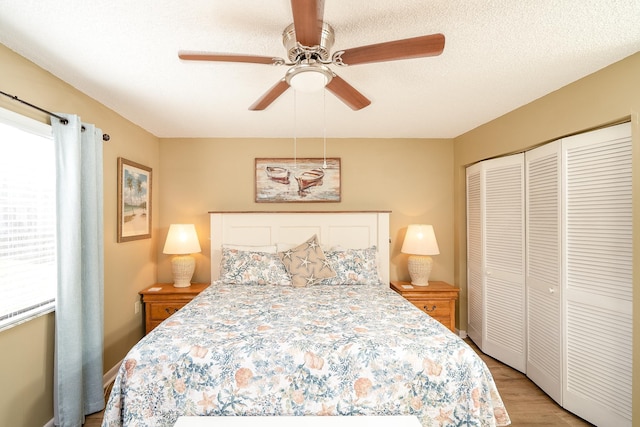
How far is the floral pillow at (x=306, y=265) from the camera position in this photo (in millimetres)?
3127

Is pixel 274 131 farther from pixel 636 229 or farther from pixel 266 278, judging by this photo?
pixel 636 229

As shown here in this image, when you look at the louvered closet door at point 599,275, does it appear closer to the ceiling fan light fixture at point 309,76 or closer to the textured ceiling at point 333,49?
the textured ceiling at point 333,49

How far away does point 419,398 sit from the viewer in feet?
5.36

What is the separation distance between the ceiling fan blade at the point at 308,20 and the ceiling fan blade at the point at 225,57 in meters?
0.17

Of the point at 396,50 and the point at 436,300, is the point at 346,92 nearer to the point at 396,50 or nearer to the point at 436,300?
the point at 396,50

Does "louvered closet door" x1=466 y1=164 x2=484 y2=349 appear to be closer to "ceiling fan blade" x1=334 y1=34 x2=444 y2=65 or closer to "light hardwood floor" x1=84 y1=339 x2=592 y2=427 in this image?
"light hardwood floor" x1=84 y1=339 x2=592 y2=427

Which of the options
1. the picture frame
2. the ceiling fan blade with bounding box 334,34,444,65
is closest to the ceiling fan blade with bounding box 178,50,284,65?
the ceiling fan blade with bounding box 334,34,444,65

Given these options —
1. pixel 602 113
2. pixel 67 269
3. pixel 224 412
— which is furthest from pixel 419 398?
pixel 67 269

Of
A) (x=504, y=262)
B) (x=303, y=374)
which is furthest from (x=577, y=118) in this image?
(x=303, y=374)

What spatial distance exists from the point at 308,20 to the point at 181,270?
2977 mm

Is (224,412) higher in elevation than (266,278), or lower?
lower

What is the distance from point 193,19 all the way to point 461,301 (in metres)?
3.76

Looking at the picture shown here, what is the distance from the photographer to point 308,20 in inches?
48.1

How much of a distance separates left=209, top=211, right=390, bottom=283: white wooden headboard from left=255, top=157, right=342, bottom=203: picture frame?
0.22m
